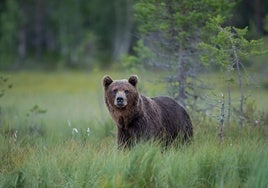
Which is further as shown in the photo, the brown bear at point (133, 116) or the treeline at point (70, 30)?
the treeline at point (70, 30)

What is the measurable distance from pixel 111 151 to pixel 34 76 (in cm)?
4241

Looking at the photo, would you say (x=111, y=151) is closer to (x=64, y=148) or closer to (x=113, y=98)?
(x=64, y=148)

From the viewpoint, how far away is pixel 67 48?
60.3 metres

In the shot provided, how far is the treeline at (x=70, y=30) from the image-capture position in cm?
5725

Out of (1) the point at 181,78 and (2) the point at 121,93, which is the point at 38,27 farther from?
(2) the point at 121,93

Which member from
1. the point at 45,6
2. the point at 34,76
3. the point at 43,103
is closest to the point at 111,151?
the point at 43,103

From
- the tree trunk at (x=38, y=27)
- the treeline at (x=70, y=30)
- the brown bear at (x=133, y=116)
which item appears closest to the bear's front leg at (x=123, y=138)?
the brown bear at (x=133, y=116)

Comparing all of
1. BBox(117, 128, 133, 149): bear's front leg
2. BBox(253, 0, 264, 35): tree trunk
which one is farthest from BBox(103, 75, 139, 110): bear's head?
BBox(253, 0, 264, 35): tree trunk

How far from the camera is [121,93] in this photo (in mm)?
9086

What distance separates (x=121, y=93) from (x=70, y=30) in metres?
52.3

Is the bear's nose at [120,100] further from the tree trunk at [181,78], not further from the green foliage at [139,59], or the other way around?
the green foliage at [139,59]

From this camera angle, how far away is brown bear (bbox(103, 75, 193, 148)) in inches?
357

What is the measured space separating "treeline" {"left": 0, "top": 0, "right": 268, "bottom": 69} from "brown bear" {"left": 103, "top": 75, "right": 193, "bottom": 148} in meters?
44.4

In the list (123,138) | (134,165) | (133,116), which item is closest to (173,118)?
(133,116)
